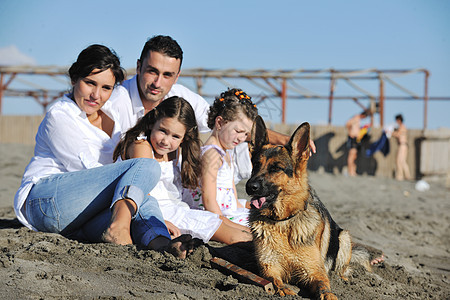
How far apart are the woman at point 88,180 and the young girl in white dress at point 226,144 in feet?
2.81

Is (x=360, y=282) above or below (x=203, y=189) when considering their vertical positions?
below

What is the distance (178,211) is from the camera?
185 inches

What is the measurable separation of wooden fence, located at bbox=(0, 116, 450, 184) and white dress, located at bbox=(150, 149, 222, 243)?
1217cm

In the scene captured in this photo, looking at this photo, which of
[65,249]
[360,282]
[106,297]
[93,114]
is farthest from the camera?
[93,114]

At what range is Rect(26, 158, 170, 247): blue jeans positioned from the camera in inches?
162

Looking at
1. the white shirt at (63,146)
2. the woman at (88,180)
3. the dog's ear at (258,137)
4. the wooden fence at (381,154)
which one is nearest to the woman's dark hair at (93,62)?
the woman at (88,180)

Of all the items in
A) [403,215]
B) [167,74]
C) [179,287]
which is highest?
[167,74]

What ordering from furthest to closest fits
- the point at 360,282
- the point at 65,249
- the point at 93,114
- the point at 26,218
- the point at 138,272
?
the point at 93,114, the point at 26,218, the point at 360,282, the point at 65,249, the point at 138,272

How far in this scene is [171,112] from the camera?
4.66 m

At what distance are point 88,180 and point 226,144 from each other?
170cm

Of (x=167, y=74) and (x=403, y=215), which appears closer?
(x=167, y=74)

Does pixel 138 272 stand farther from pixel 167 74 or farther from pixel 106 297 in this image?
pixel 167 74

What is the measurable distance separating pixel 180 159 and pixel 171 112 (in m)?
0.62

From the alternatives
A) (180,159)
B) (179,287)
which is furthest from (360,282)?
(180,159)
